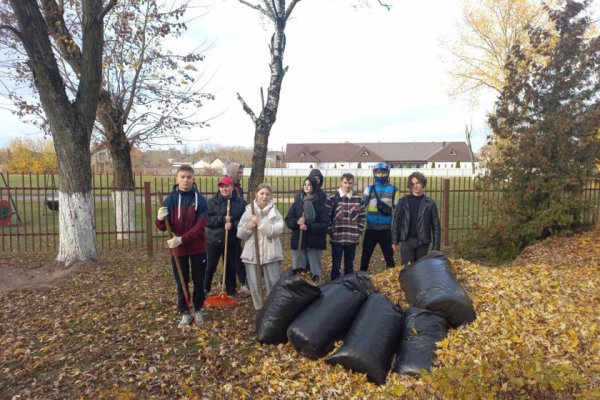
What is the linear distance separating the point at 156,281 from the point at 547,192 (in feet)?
23.2

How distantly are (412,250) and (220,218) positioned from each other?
2567mm

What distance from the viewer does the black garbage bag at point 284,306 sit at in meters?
3.91

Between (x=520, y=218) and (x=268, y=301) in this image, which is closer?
(x=268, y=301)

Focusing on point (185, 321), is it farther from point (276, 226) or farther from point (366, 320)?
point (366, 320)

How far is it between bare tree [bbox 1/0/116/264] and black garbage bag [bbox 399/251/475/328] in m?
5.32

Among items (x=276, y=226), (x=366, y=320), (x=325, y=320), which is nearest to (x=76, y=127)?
(x=276, y=226)

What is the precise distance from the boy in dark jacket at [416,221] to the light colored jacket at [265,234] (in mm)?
1693

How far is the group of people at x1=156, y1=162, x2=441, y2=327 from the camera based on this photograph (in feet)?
14.3

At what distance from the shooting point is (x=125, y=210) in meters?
9.55

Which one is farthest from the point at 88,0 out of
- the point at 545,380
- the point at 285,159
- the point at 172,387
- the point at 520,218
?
the point at 285,159

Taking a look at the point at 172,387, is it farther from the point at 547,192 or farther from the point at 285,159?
the point at 285,159

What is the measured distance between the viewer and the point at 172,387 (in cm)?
333

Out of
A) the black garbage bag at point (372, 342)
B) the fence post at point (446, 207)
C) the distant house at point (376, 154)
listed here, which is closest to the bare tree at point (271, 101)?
the fence post at point (446, 207)

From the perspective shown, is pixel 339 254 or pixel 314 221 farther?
pixel 339 254
